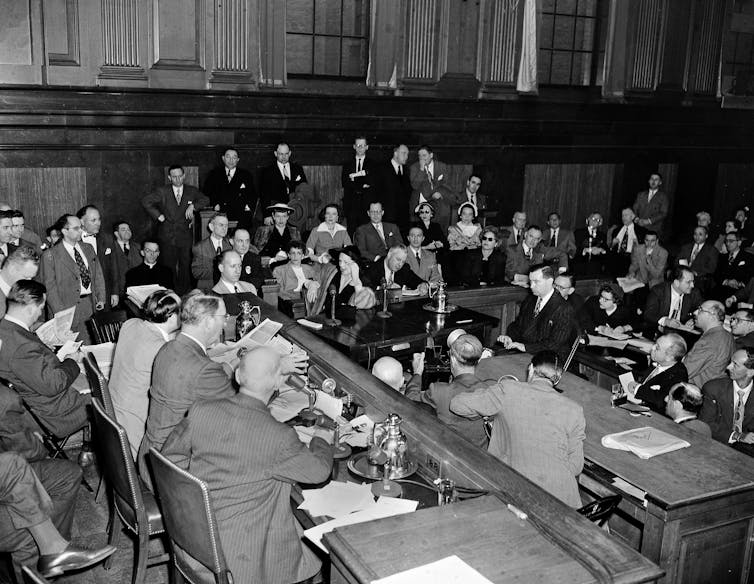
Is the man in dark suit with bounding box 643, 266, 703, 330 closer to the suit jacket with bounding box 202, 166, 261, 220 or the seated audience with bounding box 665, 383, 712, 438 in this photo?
the seated audience with bounding box 665, 383, 712, 438

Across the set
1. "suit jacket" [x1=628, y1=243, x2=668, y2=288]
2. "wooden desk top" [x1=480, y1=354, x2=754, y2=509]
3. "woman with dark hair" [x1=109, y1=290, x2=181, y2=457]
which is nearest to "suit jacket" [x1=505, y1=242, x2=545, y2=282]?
"suit jacket" [x1=628, y1=243, x2=668, y2=288]

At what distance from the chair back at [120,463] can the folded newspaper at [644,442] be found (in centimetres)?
215

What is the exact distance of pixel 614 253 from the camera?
10148mm

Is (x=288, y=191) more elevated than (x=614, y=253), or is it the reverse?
(x=288, y=191)

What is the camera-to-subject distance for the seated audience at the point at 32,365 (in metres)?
4.30

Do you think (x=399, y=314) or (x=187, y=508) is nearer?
(x=187, y=508)

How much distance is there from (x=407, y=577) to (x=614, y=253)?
8567mm

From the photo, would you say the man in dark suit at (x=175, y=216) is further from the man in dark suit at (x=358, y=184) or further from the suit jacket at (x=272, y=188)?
the man in dark suit at (x=358, y=184)

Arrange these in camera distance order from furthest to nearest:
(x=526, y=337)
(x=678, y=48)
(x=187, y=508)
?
(x=678, y=48)
(x=526, y=337)
(x=187, y=508)

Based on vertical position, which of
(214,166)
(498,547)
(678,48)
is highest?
(678,48)

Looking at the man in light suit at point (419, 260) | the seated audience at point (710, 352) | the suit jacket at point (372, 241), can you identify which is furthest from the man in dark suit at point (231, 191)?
the seated audience at point (710, 352)

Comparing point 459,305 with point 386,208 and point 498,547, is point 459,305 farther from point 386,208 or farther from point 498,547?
point 498,547

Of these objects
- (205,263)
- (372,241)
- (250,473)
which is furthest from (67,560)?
(372,241)

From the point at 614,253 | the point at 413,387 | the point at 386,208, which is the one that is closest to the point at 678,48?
the point at 614,253
